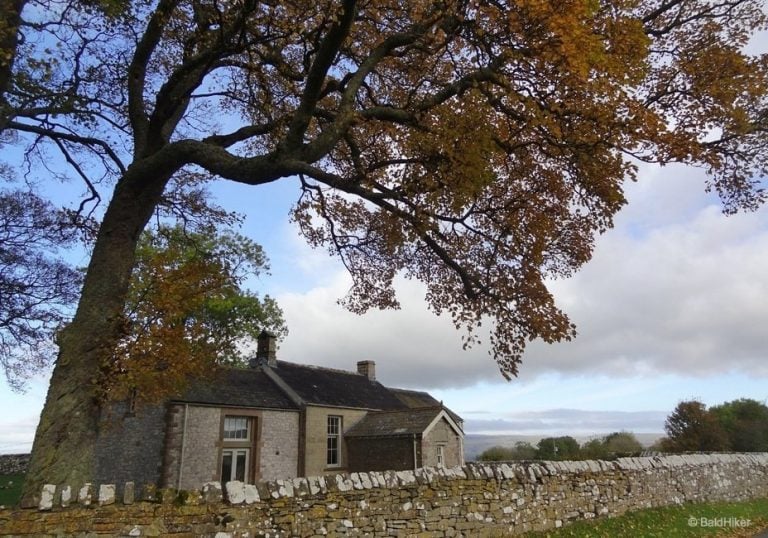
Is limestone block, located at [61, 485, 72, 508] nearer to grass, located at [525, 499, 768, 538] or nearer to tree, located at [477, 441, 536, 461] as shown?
grass, located at [525, 499, 768, 538]

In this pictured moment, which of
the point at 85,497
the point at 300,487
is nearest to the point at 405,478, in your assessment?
the point at 300,487

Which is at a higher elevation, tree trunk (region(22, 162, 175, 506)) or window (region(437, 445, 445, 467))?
tree trunk (region(22, 162, 175, 506))

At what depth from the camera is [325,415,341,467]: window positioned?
2816 centimetres

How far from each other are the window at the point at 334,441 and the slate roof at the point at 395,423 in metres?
0.54

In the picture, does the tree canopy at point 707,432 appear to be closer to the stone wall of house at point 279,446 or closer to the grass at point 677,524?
the grass at point 677,524

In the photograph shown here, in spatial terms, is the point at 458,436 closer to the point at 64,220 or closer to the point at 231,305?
the point at 231,305

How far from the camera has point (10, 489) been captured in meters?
24.0

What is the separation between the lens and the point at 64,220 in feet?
47.8

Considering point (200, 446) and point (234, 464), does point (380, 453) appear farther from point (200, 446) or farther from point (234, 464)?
point (200, 446)

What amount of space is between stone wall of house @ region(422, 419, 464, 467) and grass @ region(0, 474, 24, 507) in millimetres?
17051

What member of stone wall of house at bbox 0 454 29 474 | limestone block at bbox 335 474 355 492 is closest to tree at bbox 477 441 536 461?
stone wall of house at bbox 0 454 29 474

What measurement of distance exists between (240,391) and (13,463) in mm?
19083

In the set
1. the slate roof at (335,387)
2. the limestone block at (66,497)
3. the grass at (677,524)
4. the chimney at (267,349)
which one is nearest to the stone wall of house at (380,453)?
the slate roof at (335,387)

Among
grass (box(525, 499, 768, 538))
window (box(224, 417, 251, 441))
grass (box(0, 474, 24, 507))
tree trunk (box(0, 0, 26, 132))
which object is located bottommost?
grass (box(525, 499, 768, 538))
